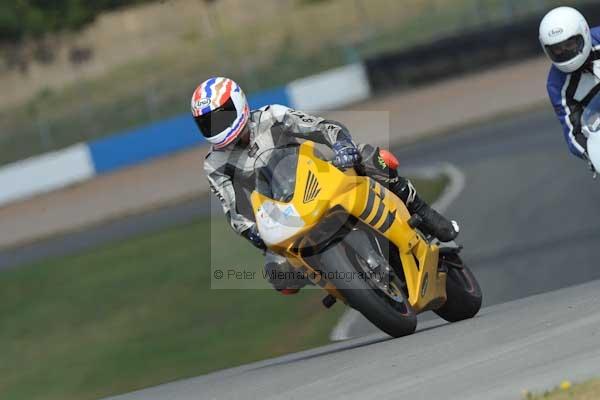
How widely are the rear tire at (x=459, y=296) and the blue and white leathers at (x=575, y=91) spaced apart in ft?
3.61

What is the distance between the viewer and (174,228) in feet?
61.6

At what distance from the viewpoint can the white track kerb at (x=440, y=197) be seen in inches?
406

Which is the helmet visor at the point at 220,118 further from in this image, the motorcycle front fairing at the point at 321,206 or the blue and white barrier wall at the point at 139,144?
the blue and white barrier wall at the point at 139,144

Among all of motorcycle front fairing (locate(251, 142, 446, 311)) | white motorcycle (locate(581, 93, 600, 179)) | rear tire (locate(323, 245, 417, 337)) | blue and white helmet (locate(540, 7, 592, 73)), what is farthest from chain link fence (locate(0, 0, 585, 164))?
rear tire (locate(323, 245, 417, 337))

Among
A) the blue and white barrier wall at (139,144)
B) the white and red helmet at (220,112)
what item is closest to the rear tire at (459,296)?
the white and red helmet at (220,112)

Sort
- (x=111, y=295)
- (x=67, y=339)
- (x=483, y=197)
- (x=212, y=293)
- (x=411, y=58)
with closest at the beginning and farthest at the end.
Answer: (x=67, y=339)
(x=212, y=293)
(x=111, y=295)
(x=483, y=197)
(x=411, y=58)

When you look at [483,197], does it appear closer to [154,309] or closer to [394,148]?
[154,309]

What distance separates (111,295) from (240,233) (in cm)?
721

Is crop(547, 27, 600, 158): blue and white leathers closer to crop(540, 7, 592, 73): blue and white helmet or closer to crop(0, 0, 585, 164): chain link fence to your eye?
crop(540, 7, 592, 73): blue and white helmet

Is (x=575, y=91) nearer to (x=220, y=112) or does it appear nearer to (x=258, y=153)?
(x=258, y=153)

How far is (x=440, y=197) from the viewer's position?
625 inches

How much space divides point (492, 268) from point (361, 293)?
4977 millimetres

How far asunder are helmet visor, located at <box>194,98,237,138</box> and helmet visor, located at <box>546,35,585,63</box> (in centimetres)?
214

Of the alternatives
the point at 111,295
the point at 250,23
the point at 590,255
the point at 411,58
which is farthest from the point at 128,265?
the point at 250,23
